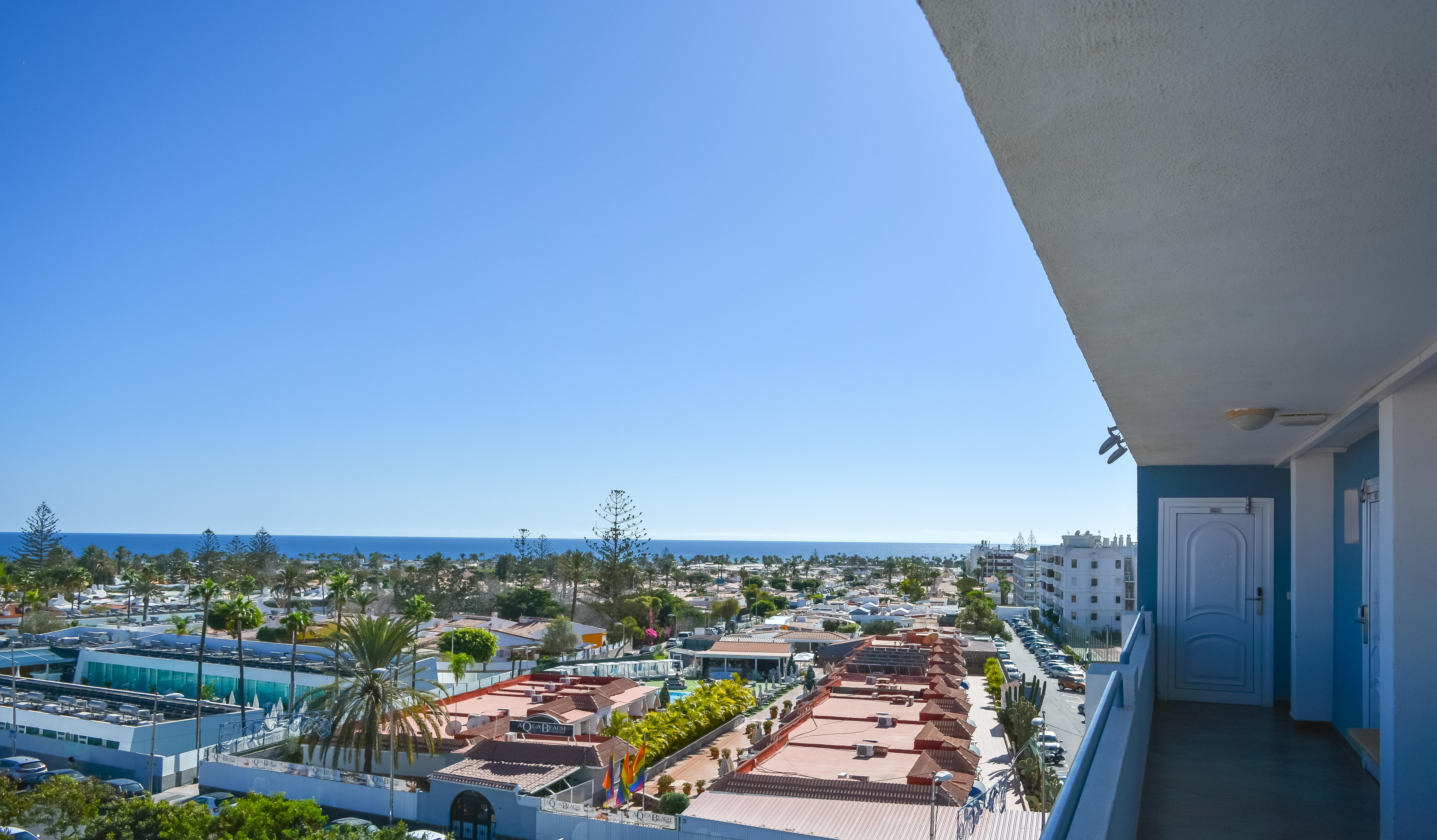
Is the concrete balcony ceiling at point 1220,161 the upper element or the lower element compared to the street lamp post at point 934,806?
upper

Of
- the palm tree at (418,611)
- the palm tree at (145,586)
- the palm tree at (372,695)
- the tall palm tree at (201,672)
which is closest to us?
the palm tree at (372,695)

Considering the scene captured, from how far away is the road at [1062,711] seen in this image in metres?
13.1

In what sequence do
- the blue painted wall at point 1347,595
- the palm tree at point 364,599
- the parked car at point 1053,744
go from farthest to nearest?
the palm tree at point 364,599, the parked car at point 1053,744, the blue painted wall at point 1347,595

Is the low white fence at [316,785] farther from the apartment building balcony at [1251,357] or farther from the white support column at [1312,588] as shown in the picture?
the white support column at [1312,588]

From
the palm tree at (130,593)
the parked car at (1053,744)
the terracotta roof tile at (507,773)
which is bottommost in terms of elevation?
the palm tree at (130,593)

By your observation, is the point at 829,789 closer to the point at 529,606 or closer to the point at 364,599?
the point at 364,599

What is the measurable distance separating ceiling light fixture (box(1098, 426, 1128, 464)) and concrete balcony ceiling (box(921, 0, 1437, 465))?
340 cm

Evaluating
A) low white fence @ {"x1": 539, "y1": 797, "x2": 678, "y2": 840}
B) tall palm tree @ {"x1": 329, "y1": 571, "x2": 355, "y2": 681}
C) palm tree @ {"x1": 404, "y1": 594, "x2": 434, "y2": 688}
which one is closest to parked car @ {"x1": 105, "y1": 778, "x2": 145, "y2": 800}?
palm tree @ {"x1": 404, "y1": 594, "x2": 434, "y2": 688}

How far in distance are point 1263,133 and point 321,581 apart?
8599cm

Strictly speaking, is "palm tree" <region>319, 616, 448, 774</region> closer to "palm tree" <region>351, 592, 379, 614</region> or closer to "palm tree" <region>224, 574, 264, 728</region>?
"palm tree" <region>351, 592, 379, 614</region>

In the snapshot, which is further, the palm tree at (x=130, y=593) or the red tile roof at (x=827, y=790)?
the palm tree at (x=130, y=593)

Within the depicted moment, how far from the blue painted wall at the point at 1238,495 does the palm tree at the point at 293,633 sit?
23271 mm

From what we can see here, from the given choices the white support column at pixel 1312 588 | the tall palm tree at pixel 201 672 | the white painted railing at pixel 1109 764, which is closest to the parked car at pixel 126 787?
the tall palm tree at pixel 201 672

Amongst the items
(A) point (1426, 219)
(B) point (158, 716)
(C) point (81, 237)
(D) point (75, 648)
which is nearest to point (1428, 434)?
(A) point (1426, 219)
